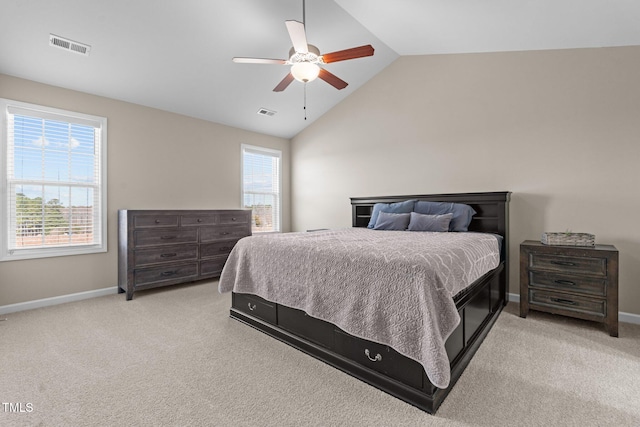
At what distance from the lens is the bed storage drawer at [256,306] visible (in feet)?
8.34

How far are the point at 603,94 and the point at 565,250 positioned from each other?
64.1 inches

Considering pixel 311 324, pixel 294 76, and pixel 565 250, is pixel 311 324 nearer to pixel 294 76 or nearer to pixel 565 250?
pixel 294 76

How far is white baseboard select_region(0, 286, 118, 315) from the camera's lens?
10.3 ft

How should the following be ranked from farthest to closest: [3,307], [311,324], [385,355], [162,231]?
[162,231] < [3,307] < [311,324] < [385,355]

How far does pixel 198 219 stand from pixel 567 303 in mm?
4328

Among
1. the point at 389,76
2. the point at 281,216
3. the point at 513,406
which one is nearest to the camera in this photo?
the point at 513,406

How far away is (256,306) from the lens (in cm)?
267

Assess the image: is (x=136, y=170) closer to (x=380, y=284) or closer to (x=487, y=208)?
(x=380, y=284)

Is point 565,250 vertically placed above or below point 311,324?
above

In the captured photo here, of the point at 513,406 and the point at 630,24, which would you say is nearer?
the point at 513,406

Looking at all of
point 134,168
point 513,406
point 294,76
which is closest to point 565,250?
point 513,406

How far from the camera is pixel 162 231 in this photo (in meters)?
3.83

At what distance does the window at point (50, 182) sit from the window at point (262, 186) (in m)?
2.14

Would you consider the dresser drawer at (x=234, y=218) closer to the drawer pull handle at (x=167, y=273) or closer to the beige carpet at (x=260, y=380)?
the drawer pull handle at (x=167, y=273)
